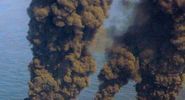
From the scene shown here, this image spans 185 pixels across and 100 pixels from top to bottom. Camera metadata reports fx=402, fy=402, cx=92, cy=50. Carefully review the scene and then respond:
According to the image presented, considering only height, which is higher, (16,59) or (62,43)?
(16,59)

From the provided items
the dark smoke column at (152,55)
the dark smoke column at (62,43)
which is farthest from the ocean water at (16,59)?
the dark smoke column at (152,55)

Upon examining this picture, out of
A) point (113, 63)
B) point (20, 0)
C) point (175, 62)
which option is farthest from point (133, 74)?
point (20, 0)

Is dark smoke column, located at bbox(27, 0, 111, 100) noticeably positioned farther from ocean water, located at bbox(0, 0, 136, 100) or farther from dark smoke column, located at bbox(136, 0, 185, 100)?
ocean water, located at bbox(0, 0, 136, 100)

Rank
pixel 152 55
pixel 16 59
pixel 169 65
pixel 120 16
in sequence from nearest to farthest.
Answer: pixel 169 65, pixel 152 55, pixel 120 16, pixel 16 59

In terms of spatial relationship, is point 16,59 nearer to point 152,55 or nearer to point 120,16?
point 120,16

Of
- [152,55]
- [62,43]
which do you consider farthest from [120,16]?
[62,43]

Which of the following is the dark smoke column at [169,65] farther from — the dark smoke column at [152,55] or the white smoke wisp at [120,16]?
the white smoke wisp at [120,16]

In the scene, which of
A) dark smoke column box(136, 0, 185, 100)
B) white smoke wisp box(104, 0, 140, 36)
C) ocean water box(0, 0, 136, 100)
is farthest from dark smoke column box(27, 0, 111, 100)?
ocean water box(0, 0, 136, 100)
